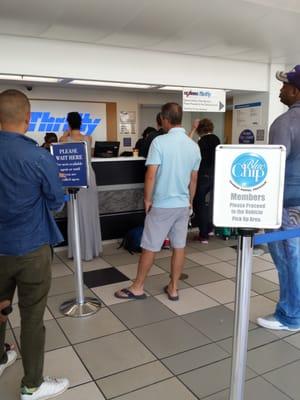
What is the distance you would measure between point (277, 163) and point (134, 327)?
1655 millimetres

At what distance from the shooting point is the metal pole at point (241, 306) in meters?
1.39

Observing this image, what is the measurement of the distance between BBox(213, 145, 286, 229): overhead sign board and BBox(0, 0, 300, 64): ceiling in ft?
8.09

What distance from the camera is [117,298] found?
9.75 feet

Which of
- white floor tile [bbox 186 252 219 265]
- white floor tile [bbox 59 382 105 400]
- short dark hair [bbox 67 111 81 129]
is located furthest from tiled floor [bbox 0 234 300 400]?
short dark hair [bbox 67 111 81 129]

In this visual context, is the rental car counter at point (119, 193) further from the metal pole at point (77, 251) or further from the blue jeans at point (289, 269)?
the blue jeans at point (289, 269)

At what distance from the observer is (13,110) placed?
158 cm

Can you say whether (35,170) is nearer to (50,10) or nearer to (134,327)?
(134,327)

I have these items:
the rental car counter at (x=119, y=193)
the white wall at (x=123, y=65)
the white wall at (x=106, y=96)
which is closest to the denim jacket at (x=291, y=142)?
the rental car counter at (x=119, y=193)

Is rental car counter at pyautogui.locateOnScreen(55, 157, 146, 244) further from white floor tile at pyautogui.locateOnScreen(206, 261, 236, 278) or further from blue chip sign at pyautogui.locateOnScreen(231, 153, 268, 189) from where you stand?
blue chip sign at pyautogui.locateOnScreen(231, 153, 268, 189)

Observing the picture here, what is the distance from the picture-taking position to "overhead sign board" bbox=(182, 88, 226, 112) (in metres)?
5.30

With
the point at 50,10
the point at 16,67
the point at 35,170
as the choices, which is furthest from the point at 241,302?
the point at 16,67

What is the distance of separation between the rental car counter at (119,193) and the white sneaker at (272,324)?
2341 millimetres

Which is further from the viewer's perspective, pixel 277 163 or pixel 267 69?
pixel 267 69

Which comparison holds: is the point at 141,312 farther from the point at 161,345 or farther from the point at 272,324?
the point at 272,324
